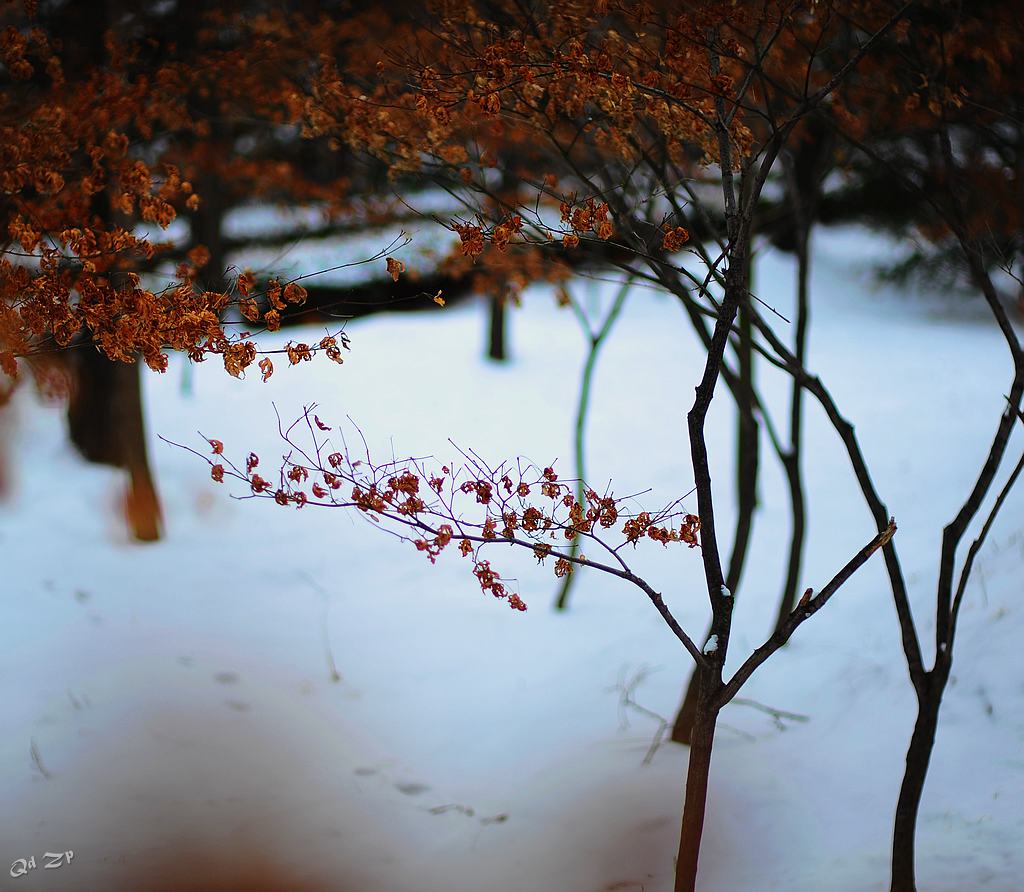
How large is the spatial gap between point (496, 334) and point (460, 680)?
649 centimetres

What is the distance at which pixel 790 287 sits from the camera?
51.5 feet

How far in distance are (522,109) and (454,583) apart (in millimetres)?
4726

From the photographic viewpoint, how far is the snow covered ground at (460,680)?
4531mm

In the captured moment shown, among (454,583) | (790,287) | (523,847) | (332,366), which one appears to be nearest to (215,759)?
(523,847)

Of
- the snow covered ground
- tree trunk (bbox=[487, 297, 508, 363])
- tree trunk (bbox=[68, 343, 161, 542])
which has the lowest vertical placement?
the snow covered ground

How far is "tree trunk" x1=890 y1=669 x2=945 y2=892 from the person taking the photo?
142 inches

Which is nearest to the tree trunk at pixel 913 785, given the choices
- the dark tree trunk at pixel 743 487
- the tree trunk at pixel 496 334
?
the dark tree trunk at pixel 743 487

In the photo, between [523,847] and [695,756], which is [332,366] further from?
[695,756]

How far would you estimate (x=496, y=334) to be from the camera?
1230 centimetres

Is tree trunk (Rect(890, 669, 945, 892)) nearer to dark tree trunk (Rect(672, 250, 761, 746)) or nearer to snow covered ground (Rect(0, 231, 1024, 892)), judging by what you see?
snow covered ground (Rect(0, 231, 1024, 892))

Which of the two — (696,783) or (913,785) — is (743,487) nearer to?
(913,785)

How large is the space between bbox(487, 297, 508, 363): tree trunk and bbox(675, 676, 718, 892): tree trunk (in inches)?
361

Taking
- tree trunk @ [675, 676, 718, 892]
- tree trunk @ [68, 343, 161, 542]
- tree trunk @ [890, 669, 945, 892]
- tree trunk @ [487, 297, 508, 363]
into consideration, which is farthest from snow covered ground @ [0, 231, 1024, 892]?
tree trunk @ [487, 297, 508, 363]

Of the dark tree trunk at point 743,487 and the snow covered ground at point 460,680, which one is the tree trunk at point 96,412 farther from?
the dark tree trunk at point 743,487
